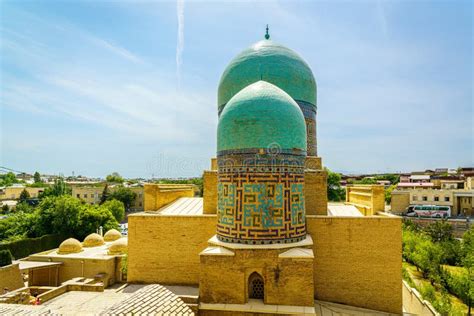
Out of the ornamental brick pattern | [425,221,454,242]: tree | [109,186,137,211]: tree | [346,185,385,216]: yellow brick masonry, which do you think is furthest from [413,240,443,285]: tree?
[109,186,137,211]: tree

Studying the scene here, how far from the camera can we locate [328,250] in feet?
29.7

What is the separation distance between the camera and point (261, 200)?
7.48 m

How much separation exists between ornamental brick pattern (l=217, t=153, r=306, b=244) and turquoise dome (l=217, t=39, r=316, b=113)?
405 cm

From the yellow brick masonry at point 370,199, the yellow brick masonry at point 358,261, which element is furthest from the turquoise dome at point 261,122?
the yellow brick masonry at point 370,199

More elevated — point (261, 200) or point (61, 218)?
point (261, 200)

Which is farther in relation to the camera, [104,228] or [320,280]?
[104,228]

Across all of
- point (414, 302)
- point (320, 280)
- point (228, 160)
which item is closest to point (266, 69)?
point (228, 160)

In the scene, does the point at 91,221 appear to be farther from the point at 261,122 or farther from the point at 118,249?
the point at 261,122

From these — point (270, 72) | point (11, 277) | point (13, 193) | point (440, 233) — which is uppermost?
point (270, 72)

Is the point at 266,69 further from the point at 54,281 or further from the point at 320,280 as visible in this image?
the point at 54,281

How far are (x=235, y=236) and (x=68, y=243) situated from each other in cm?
1080

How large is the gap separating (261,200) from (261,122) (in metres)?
1.95

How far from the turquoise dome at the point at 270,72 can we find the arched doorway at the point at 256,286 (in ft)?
21.1

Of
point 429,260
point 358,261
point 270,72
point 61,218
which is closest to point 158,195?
point 270,72
